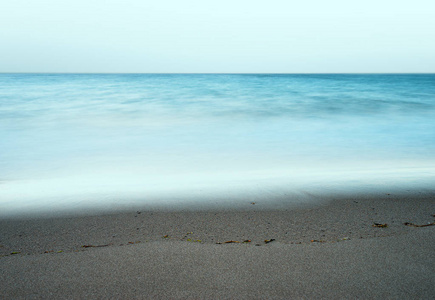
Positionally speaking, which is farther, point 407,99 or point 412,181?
point 407,99

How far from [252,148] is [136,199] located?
3583 mm

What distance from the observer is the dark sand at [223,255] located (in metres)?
1.60

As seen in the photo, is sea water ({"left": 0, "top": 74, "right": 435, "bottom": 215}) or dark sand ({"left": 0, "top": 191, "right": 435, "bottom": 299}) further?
sea water ({"left": 0, "top": 74, "right": 435, "bottom": 215})

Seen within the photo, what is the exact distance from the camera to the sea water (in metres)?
3.32

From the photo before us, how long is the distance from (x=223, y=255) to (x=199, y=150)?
4287mm

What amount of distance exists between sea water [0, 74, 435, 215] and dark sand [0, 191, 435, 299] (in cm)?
44

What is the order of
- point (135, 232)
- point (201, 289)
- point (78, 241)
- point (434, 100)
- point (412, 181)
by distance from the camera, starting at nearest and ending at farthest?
point (201, 289) < point (78, 241) < point (135, 232) < point (412, 181) < point (434, 100)

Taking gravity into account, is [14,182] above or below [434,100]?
below

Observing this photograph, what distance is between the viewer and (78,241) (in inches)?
83.5

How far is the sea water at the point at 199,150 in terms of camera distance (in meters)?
3.32

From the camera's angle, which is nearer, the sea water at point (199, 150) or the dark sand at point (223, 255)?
the dark sand at point (223, 255)

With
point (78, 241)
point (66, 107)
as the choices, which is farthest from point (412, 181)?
point (66, 107)

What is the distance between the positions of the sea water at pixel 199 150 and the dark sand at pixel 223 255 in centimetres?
44

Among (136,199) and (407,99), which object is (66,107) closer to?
(136,199)
